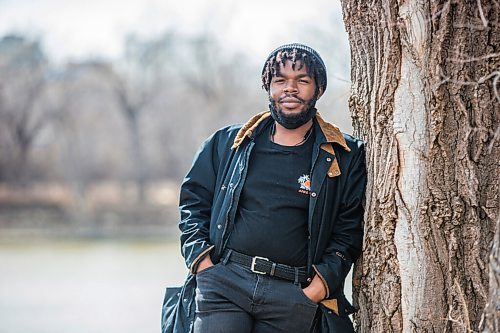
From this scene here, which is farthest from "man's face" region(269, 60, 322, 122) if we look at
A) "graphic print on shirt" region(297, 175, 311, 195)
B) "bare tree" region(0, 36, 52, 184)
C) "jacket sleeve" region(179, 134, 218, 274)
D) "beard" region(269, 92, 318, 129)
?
"bare tree" region(0, 36, 52, 184)

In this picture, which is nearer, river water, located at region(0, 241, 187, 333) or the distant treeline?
river water, located at region(0, 241, 187, 333)

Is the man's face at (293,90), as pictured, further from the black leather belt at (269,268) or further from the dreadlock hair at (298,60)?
the black leather belt at (269,268)

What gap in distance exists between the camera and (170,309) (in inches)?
147

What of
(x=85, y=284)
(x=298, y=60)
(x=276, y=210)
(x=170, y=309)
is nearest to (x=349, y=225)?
(x=276, y=210)

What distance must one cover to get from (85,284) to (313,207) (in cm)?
1220

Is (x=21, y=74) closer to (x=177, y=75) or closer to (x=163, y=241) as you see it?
(x=177, y=75)

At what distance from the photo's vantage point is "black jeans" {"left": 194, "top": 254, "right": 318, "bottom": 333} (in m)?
3.43

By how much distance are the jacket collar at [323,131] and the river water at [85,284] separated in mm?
7170

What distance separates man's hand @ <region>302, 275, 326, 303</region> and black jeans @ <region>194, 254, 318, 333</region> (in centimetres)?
2

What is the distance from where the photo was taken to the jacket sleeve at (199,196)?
3.66m

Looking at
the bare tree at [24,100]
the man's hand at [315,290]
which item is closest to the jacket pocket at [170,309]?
the man's hand at [315,290]

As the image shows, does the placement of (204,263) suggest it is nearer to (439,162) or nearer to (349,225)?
(349,225)

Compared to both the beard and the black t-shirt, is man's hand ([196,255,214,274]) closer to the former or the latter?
the black t-shirt

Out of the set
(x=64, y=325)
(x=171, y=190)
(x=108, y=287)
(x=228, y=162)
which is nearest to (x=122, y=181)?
(x=171, y=190)
